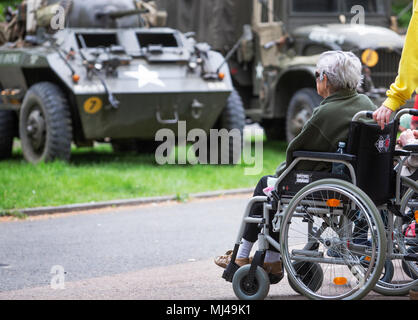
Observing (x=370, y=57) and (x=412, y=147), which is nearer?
(x=412, y=147)

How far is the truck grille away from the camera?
14.4m

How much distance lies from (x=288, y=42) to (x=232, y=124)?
80.7 inches

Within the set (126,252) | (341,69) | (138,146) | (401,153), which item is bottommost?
(138,146)

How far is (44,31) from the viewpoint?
1391 cm

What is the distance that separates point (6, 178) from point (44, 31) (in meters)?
3.23

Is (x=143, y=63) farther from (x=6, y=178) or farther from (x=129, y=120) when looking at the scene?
(x=6, y=178)

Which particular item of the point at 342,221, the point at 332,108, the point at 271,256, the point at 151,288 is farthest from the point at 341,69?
the point at 151,288

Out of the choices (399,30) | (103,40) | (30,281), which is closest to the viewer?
(30,281)

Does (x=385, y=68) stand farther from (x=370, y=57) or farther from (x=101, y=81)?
(x=101, y=81)

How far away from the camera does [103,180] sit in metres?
11.6

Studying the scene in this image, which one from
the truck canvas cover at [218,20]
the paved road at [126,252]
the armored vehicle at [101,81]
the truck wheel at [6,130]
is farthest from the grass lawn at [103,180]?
the truck canvas cover at [218,20]

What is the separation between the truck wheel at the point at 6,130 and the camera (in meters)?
14.4
